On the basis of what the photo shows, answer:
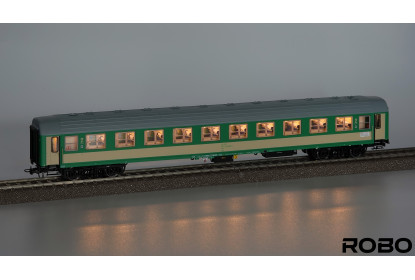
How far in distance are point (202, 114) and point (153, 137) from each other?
75.5 inches

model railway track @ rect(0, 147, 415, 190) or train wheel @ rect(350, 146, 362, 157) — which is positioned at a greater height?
train wheel @ rect(350, 146, 362, 157)

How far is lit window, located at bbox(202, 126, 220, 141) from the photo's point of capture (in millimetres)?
37781

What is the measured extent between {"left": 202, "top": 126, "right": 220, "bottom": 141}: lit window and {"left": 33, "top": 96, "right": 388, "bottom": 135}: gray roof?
0.65 ft

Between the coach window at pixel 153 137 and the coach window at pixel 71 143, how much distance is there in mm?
2413

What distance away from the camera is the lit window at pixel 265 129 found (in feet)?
126

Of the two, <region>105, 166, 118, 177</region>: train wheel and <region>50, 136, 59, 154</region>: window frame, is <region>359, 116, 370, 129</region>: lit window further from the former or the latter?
<region>50, 136, 59, 154</region>: window frame

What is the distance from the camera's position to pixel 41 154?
36156 mm

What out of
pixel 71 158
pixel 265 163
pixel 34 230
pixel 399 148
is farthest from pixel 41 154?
pixel 399 148

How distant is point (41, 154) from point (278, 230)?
8.83 meters

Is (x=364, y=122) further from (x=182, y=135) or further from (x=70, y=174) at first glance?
(x=70, y=174)

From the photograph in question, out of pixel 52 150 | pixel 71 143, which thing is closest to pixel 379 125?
pixel 71 143

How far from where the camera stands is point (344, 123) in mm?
39531

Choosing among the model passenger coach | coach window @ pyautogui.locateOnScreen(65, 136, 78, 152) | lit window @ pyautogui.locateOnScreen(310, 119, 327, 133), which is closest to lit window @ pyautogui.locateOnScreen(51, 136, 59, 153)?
the model passenger coach

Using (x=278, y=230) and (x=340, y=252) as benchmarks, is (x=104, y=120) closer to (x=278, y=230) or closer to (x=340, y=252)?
(x=278, y=230)
